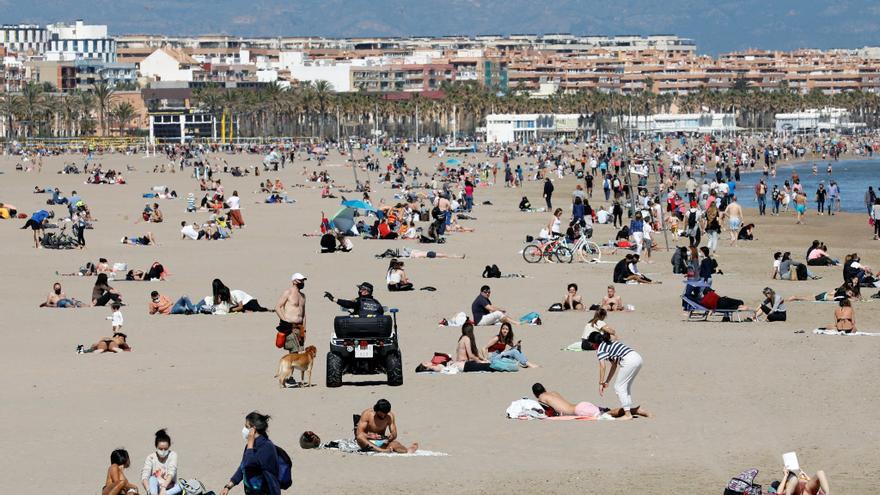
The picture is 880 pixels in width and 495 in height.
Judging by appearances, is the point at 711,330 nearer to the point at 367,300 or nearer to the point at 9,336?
the point at 367,300

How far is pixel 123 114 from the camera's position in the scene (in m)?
133

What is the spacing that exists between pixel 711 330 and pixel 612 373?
480 cm

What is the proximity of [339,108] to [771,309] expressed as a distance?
12506 cm

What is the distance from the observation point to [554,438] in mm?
12469

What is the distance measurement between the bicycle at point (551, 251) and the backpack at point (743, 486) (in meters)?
17.1

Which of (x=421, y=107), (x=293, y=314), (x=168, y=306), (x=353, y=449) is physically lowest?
(x=353, y=449)

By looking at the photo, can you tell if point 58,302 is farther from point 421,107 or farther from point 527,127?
point 421,107

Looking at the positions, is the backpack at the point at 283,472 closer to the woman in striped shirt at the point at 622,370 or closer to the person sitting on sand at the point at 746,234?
the woman in striped shirt at the point at 622,370

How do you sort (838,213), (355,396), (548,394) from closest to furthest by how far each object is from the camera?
(548,394) < (355,396) < (838,213)

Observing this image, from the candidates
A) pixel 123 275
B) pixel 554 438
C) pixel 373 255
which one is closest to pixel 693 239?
pixel 373 255

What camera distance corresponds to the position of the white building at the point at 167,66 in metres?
169

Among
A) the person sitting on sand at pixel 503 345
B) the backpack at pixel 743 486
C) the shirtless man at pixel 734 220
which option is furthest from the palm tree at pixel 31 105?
the backpack at pixel 743 486

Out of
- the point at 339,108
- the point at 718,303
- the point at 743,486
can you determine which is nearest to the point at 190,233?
the point at 718,303

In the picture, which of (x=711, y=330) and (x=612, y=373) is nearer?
(x=612, y=373)
